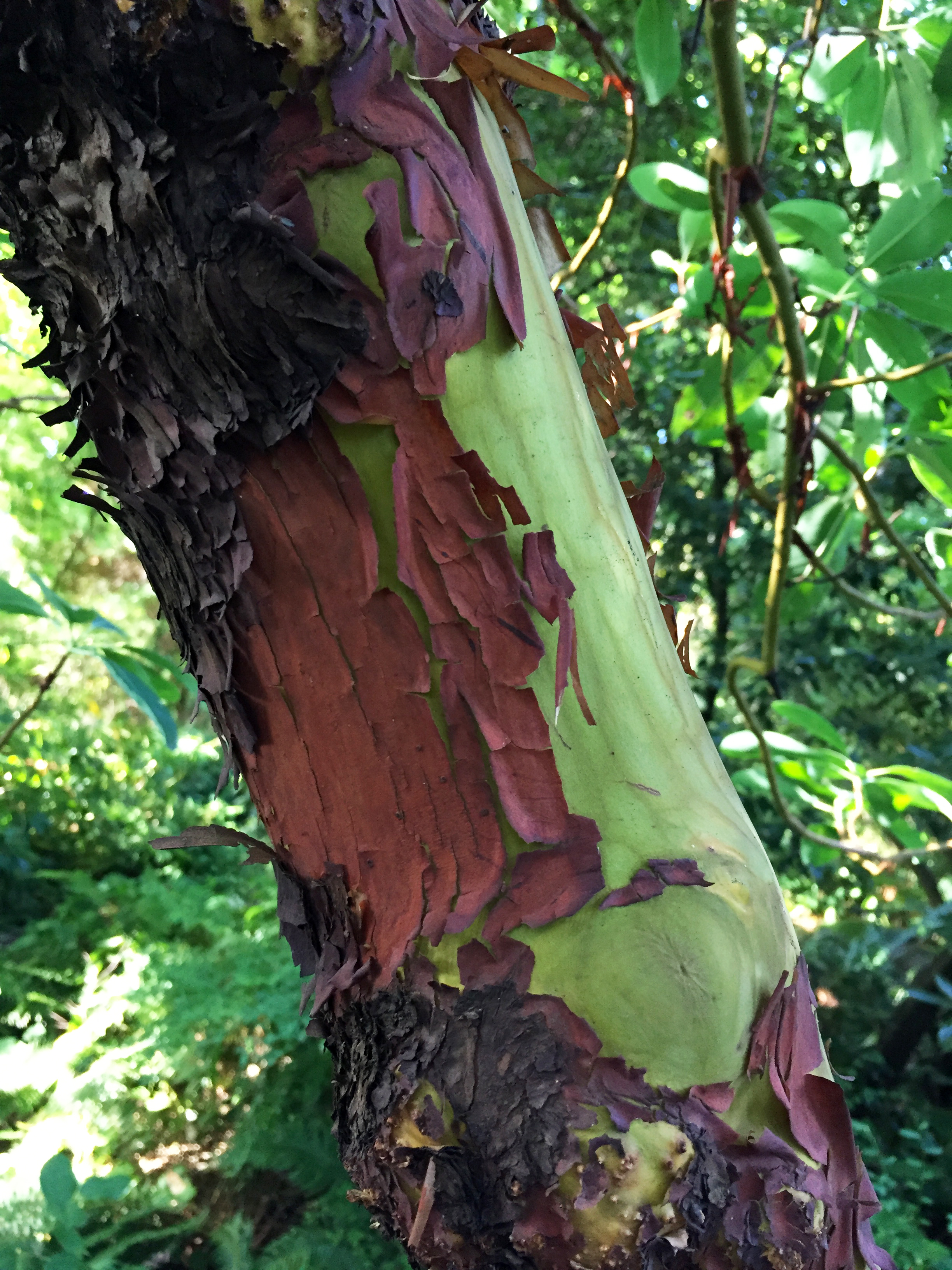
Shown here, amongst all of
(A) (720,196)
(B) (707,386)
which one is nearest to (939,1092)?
(B) (707,386)

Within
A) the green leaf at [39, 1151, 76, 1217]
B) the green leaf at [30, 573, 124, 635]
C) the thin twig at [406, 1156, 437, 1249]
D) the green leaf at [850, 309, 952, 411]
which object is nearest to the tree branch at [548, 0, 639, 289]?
the green leaf at [850, 309, 952, 411]

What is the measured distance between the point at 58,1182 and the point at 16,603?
0.50 m

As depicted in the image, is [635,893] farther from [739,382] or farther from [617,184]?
[739,382]

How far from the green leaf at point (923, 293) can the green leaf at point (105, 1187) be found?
993mm

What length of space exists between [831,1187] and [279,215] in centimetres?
32

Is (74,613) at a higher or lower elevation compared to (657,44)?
lower

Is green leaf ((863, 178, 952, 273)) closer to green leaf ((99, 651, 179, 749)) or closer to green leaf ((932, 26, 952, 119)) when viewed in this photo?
green leaf ((932, 26, 952, 119))

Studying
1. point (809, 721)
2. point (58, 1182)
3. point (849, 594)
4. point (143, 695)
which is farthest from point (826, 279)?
point (58, 1182)

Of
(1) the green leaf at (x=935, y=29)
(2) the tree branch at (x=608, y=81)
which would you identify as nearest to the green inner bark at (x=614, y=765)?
(2) the tree branch at (x=608, y=81)

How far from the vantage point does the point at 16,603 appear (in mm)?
762

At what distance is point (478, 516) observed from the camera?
25 centimetres

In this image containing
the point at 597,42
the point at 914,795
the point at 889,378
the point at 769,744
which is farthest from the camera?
the point at 769,744

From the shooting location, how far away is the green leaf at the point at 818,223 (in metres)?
0.73

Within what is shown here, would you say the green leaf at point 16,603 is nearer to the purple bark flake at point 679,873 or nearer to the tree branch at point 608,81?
the tree branch at point 608,81
